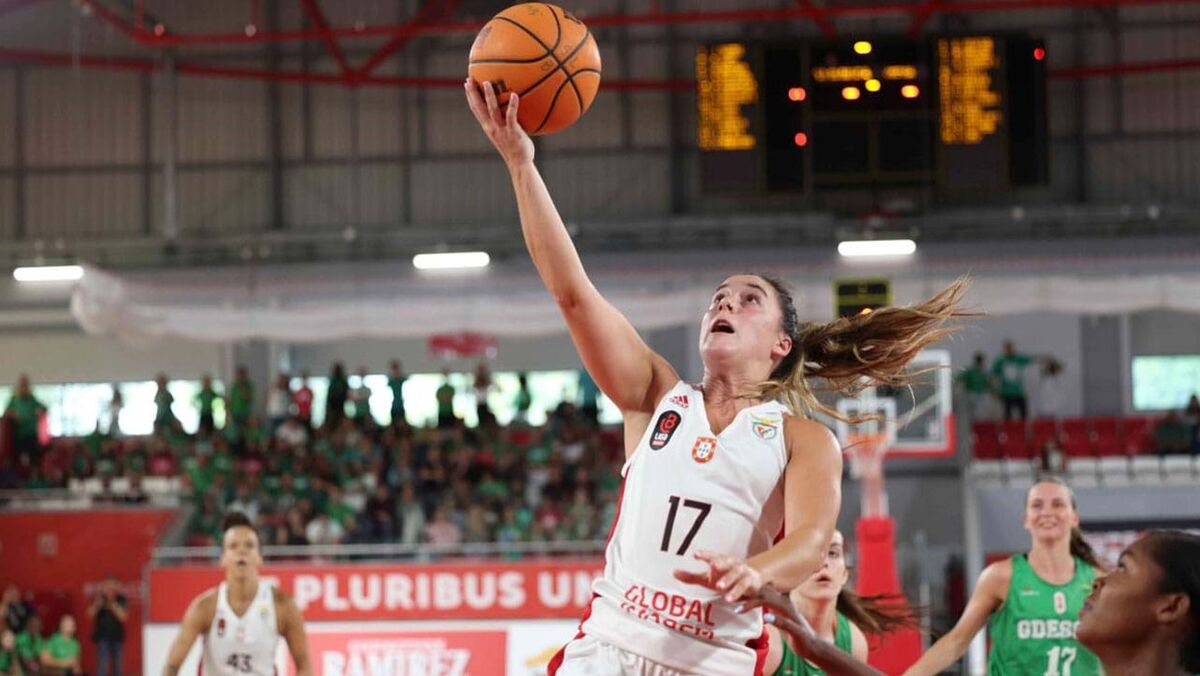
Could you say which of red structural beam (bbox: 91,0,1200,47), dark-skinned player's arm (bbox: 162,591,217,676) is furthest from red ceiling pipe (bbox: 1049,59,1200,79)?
dark-skinned player's arm (bbox: 162,591,217,676)

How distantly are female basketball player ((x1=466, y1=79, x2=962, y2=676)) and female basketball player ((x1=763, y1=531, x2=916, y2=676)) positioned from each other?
1874 millimetres

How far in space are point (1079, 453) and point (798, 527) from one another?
2042cm

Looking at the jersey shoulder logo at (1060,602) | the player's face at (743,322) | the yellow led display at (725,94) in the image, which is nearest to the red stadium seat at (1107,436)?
the yellow led display at (725,94)

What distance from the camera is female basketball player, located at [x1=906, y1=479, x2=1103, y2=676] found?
7555 millimetres

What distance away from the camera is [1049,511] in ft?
25.4

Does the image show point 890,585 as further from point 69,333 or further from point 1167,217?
point 69,333

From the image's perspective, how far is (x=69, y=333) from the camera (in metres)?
27.7

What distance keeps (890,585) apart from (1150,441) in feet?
39.1

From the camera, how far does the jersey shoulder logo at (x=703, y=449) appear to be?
4.15 m

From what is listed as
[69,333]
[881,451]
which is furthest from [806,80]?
[69,333]

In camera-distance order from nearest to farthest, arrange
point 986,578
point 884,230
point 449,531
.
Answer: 1. point 986,578
2. point 449,531
3. point 884,230

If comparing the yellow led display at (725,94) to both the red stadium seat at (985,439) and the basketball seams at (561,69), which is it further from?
the basketball seams at (561,69)

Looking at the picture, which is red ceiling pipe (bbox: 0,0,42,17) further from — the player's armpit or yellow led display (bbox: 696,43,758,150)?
the player's armpit

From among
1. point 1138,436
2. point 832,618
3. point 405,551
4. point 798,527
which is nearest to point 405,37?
point 405,551
